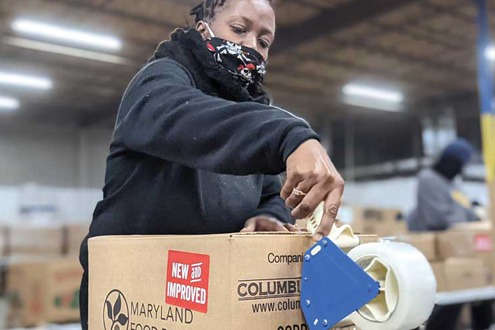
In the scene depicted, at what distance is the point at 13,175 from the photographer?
1027 cm

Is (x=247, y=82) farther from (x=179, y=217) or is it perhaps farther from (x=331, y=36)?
(x=331, y=36)

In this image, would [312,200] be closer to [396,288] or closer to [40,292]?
[396,288]

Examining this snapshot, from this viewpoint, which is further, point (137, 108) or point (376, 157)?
point (376, 157)

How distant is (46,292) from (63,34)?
3.35m

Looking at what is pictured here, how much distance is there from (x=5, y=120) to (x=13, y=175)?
0.97 meters

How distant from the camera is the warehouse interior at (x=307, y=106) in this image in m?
4.27

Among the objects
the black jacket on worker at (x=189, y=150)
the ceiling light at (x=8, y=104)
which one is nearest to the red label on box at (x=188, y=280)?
the black jacket on worker at (x=189, y=150)

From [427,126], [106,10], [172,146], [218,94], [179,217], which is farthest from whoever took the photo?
[427,126]

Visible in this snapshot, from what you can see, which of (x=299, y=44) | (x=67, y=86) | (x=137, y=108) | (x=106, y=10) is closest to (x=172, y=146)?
(x=137, y=108)

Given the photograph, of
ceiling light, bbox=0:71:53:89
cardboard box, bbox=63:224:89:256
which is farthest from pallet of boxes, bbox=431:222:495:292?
ceiling light, bbox=0:71:53:89

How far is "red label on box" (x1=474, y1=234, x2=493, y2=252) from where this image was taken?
361cm

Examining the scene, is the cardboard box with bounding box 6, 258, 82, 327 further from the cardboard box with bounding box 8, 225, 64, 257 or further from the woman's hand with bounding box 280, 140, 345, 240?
the woman's hand with bounding box 280, 140, 345, 240

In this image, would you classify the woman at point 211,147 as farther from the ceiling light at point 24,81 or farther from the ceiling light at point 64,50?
the ceiling light at point 24,81

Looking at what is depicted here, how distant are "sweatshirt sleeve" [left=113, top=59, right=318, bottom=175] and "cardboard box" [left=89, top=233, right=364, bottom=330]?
0.11m
